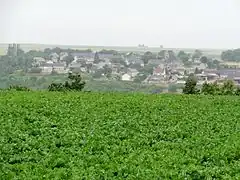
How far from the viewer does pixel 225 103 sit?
98.1ft

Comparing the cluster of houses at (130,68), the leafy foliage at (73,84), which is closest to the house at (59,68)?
the cluster of houses at (130,68)

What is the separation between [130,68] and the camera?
3302 inches

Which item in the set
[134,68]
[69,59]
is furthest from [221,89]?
[69,59]

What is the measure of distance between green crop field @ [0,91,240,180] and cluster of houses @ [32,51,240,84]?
1586 inches

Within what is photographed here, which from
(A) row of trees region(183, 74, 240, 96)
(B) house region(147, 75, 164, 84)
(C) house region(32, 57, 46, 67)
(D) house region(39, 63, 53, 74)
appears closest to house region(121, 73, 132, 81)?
(B) house region(147, 75, 164, 84)

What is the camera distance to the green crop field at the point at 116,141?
38.2 feet

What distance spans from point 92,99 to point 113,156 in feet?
51.7

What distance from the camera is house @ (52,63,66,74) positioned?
7540 cm

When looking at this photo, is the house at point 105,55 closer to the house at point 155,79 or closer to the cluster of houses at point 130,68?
the cluster of houses at point 130,68

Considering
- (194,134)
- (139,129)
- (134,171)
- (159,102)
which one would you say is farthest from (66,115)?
(134,171)

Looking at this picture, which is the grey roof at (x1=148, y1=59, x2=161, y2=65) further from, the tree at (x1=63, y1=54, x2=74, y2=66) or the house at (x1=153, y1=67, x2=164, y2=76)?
the tree at (x1=63, y1=54, x2=74, y2=66)

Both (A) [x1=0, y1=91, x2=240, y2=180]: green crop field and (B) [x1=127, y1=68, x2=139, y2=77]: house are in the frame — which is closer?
(A) [x1=0, y1=91, x2=240, y2=180]: green crop field

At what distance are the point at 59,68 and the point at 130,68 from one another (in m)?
11.8

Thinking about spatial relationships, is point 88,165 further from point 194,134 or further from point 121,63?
point 121,63
